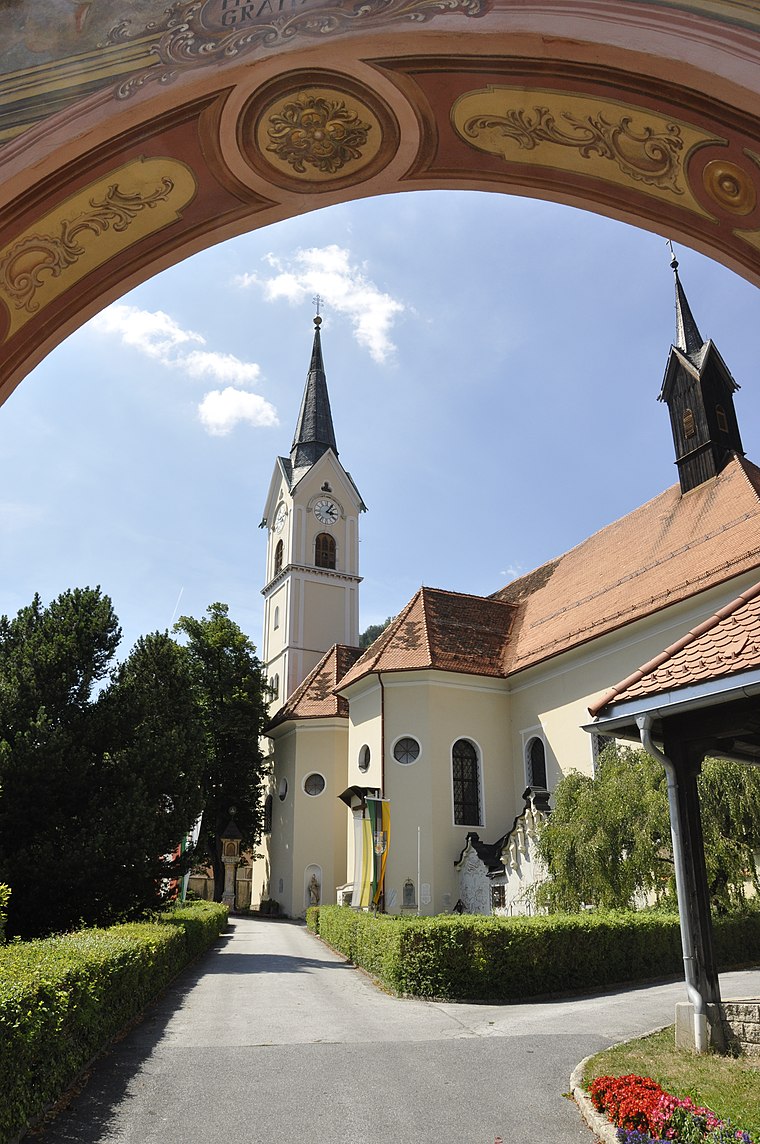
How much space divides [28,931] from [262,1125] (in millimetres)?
15113

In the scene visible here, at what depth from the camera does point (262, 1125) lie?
639cm

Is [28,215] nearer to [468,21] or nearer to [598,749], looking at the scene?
[468,21]

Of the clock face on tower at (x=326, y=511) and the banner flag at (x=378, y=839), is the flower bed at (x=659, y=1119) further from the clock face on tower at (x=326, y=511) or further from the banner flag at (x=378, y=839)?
the clock face on tower at (x=326, y=511)

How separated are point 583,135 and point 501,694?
2318 cm

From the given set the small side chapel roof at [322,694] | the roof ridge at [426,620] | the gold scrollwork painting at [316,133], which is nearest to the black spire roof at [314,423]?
the small side chapel roof at [322,694]

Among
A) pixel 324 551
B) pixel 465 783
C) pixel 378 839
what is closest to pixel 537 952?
pixel 378 839

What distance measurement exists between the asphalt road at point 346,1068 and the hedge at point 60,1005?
294mm

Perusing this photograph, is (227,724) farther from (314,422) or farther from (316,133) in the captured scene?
(316,133)

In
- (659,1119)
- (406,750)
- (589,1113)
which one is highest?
(406,750)

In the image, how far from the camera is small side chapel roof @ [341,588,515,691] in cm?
2612

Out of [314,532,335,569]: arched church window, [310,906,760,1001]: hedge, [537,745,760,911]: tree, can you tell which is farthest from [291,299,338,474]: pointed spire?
[310,906,760,1001]: hedge

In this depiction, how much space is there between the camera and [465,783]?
2531 cm

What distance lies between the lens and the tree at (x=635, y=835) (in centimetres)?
1456

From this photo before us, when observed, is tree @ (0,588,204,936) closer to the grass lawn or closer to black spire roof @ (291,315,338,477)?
the grass lawn
